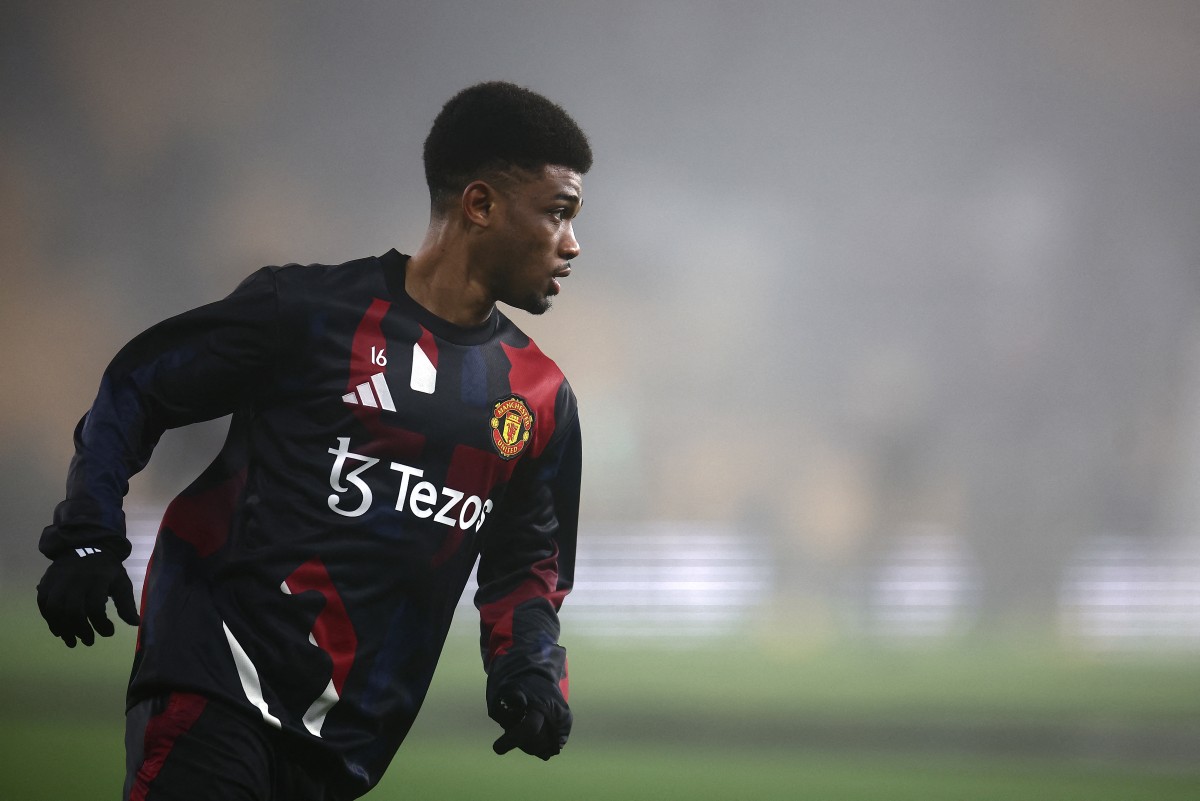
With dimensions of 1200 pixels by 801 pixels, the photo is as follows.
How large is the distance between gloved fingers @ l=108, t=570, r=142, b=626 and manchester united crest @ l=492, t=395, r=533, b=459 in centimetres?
52

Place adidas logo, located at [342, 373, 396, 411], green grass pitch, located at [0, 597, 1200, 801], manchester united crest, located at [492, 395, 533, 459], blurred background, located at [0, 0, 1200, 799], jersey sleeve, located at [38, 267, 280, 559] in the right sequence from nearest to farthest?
jersey sleeve, located at [38, 267, 280, 559] < adidas logo, located at [342, 373, 396, 411] < manchester united crest, located at [492, 395, 533, 459] < green grass pitch, located at [0, 597, 1200, 801] < blurred background, located at [0, 0, 1200, 799]

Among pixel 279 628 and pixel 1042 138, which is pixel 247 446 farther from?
pixel 1042 138

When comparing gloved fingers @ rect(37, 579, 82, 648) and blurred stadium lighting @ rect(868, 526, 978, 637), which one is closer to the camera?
gloved fingers @ rect(37, 579, 82, 648)

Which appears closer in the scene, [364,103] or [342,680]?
[342,680]

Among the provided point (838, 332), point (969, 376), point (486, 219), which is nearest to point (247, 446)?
point (486, 219)

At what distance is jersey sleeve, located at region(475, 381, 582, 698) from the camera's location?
1676 millimetres

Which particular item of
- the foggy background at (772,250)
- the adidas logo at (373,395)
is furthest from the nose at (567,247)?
the foggy background at (772,250)

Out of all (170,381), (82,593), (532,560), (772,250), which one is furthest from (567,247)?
(772,250)

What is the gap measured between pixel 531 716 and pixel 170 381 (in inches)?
25.8

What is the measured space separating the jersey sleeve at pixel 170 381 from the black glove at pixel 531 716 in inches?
21.5

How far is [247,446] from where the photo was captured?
4.95 feet

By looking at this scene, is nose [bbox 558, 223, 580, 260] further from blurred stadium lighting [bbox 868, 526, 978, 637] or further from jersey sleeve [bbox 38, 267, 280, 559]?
blurred stadium lighting [bbox 868, 526, 978, 637]

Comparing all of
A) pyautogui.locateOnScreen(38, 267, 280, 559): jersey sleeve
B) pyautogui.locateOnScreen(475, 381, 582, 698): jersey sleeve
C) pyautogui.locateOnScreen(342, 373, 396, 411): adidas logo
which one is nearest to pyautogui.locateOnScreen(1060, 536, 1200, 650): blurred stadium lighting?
pyautogui.locateOnScreen(475, 381, 582, 698): jersey sleeve

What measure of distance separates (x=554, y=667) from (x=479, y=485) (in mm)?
298
